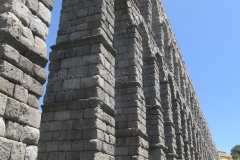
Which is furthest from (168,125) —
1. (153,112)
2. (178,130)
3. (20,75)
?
(20,75)

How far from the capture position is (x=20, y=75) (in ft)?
12.7

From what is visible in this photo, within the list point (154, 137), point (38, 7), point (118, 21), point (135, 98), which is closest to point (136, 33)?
point (118, 21)

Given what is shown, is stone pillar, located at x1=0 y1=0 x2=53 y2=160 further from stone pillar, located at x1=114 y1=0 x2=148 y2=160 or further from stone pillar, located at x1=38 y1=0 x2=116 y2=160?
stone pillar, located at x1=114 y1=0 x2=148 y2=160

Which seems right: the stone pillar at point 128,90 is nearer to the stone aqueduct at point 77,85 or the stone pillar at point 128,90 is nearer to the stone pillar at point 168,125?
the stone aqueduct at point 77,85

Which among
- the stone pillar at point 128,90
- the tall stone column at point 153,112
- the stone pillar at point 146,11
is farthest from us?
the stone pillar at point 146,11

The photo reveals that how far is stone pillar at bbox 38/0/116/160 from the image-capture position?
6148 millimetres

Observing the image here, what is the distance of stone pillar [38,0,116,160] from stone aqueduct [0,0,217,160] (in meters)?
0.02

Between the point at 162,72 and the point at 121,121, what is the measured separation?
6113 mm

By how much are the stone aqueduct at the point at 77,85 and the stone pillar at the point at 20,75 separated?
0.01 m

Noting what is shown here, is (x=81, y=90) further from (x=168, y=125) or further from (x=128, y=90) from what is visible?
(x=168, y=125)

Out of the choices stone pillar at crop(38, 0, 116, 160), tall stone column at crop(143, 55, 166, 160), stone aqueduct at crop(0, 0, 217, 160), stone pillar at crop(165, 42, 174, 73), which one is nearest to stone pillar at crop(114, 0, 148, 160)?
stone aqueduct at crop(0, 0, 217, 160)

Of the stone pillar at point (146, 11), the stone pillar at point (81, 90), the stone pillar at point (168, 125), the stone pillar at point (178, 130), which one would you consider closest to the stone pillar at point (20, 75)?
the stone pillar at point (81, 90)

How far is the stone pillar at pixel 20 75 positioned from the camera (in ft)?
11.6

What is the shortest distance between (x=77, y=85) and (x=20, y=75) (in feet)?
9.65
